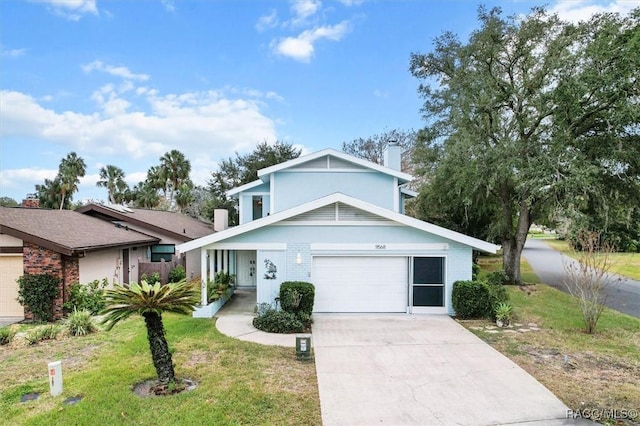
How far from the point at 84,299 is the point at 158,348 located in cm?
694

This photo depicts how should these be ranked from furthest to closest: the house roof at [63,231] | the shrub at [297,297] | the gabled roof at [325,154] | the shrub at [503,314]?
the gabled roof at [325,154]
the house roof at [63,231]
the shrub at [503,314]
the shrub at [297,297]

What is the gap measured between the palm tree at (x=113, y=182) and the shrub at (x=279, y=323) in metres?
34.5

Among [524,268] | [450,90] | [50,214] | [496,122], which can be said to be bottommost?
[524,268]

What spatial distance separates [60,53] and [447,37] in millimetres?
18470

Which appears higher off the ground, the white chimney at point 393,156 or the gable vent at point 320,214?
the white chimney at point 393,156

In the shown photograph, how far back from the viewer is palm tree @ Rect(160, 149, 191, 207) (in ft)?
121

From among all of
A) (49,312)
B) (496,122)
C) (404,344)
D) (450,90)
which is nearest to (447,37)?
→ (450,90)

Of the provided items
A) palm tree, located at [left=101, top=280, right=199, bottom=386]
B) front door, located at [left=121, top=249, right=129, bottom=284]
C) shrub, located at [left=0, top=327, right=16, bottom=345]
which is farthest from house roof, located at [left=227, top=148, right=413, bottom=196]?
shrub, located at [left=0, top=327, right=16, bottom=345]

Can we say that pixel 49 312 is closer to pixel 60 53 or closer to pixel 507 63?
pixel 60 53

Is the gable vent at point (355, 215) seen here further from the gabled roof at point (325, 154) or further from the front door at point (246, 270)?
the front door at point (246, 270)

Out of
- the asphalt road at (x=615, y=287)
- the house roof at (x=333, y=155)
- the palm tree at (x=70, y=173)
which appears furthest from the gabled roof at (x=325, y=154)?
the palm tree at (x=70, y=173)

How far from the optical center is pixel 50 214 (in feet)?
44.8

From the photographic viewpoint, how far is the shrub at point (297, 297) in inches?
413

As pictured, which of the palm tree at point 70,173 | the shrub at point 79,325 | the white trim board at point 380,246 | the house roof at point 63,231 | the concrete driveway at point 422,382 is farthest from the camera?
the palm tree at point 70,173
